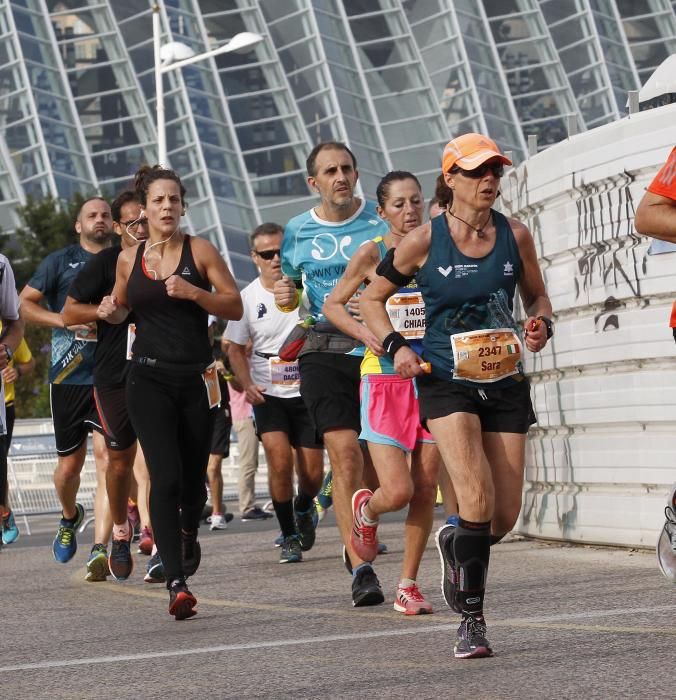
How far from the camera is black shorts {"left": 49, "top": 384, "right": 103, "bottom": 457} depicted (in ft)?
36.8

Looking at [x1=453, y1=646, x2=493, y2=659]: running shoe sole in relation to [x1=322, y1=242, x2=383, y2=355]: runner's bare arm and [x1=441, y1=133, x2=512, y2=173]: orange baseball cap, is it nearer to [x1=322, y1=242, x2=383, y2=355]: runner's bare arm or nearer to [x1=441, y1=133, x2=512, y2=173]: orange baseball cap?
[x1=441, y1=133, x2=512, y2=173]: orange baseball cap

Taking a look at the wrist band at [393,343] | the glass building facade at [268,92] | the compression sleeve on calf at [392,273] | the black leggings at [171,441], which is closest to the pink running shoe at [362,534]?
the black leggings at [171,441]

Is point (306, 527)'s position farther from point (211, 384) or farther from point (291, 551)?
point (211, 384)

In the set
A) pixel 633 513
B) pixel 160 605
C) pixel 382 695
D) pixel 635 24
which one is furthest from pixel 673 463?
pixel 635 24

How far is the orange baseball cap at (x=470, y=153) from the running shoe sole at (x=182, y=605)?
2.30 meters

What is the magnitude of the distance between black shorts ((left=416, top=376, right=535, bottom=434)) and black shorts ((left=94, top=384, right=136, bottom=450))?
365 cm

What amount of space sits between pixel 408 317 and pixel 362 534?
101 centimetres

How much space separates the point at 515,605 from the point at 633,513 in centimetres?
247

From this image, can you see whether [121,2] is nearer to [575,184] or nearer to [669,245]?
[575,184]

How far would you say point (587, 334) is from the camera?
1050cm

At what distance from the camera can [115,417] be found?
33.2 feet

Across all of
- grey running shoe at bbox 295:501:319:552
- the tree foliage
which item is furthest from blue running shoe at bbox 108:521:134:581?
the tree foliage

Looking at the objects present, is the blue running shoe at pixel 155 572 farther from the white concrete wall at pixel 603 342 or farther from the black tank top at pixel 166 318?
the white concrete wall at pixel 603 342

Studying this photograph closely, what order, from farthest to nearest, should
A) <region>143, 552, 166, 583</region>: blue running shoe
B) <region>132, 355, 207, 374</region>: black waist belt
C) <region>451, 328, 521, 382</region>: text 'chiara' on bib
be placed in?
<region>143, 552, 166, 583</region>: blue running shoe
<region>132, 355, 207, 374</region>: black waist belt
<region>451, 328, 521, 382</region>: text 'chiara' on bib
